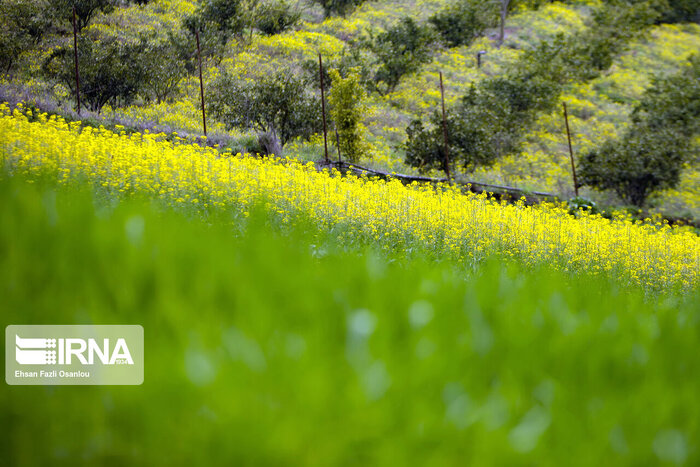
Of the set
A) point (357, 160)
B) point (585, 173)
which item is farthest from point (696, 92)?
point (357, 160)

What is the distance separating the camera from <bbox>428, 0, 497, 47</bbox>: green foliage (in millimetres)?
34188

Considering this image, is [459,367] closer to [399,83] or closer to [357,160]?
[357,160]

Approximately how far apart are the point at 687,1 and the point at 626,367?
56543mm

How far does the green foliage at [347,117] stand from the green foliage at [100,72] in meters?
5.39

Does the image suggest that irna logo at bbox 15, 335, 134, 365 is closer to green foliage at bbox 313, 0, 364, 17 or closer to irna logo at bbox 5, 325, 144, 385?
irna logo at bbox 5, 325, 144, 385

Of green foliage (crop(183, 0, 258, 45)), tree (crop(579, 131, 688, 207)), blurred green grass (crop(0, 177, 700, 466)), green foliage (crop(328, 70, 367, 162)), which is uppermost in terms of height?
blurred green grass (crop(0, 177, 700, 466))

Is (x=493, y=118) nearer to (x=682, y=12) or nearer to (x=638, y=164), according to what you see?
(x=638, y=164)

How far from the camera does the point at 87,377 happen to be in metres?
0.75

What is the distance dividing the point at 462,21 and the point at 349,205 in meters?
33.0

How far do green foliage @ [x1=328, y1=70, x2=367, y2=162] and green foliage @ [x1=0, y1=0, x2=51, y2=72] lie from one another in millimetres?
8248

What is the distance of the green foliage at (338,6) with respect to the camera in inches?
1027

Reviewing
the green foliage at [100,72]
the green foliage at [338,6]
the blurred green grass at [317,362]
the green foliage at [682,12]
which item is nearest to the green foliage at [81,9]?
the green foliage at [100,72]

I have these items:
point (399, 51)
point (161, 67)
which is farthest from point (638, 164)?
point (161, 67)

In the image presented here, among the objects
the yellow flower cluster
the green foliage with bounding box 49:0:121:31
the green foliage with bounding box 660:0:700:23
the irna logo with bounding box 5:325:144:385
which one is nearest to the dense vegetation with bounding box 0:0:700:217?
the green foliage with bounding box 49:0:121:31
